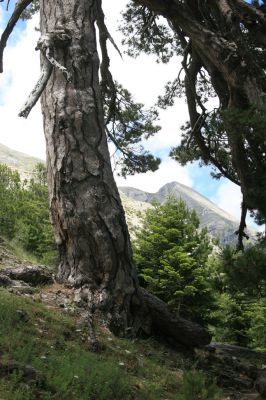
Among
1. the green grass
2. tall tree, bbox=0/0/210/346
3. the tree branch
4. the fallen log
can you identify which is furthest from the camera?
the tree branch

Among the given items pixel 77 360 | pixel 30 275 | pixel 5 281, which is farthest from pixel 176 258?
pixel 77 360

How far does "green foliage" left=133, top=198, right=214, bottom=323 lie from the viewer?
15.1 metres

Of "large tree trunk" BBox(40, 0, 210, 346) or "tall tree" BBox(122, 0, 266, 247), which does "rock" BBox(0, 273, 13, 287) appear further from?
"tall tree" BBox(122, 0, 266, 247)

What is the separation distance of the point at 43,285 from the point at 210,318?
35.0 ft

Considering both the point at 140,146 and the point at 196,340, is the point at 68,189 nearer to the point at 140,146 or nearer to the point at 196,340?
the point at 196,340

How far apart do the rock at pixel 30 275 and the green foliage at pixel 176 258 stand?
8.75 meters

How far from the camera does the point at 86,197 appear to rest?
19.0 feet

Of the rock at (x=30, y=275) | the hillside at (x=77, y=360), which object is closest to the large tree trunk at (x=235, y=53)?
the hillside at (x=77, y=360)

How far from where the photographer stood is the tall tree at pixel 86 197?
5.64 meters

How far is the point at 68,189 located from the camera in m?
5.86

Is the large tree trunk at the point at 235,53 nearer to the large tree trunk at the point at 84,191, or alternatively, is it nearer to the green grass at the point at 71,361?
the large tree trunk at the point at 84,191

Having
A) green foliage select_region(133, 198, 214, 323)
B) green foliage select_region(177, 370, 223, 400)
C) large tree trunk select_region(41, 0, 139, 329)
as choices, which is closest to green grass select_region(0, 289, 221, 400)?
green foliage select_region(177, 370, 223, 400)

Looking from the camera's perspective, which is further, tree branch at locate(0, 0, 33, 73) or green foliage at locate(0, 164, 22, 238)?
green foliage at locate(0, 164, 22, 238)

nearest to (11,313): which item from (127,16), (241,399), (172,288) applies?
(241,399)
